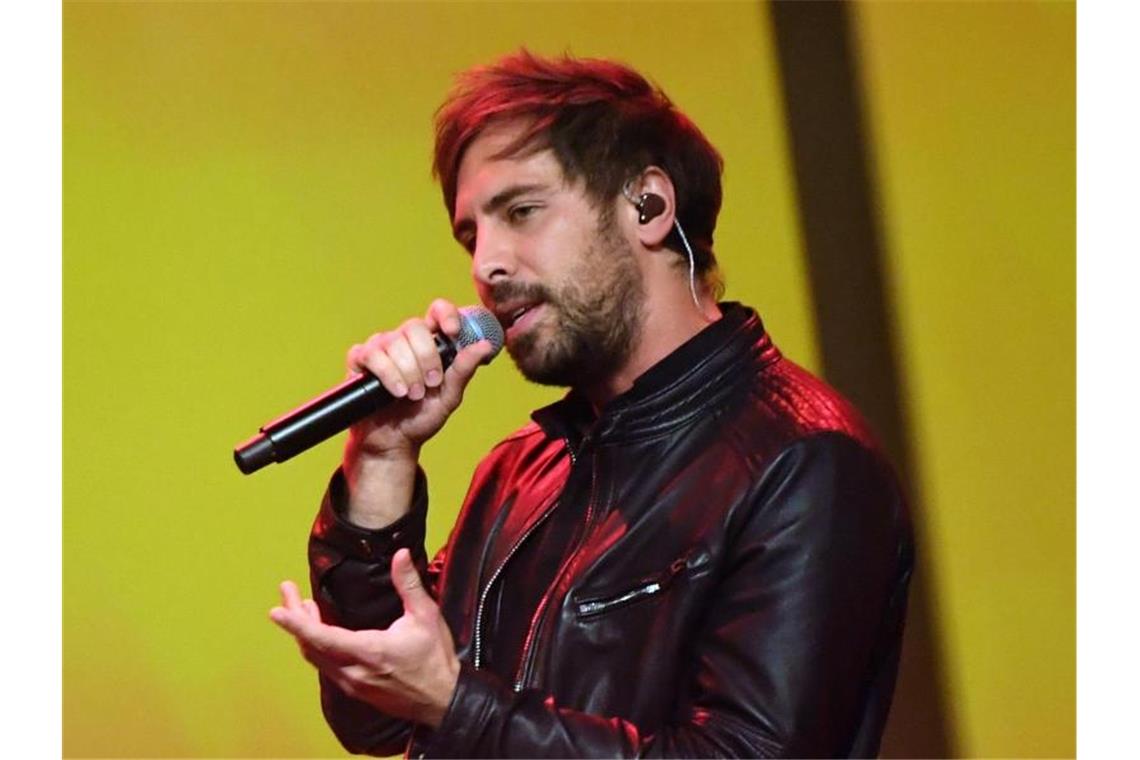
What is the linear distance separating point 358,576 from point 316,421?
Result: 29 cm

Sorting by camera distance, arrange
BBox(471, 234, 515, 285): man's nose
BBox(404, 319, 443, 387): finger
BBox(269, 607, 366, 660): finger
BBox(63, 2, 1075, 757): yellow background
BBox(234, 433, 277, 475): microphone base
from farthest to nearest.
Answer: BBox(63, 2, 1075, 757): yellow background
BBox(471, 234, 515, 285): man's nose
BBox(404, 319, 443, 387): finger
BBox(234, 433, 277, 475): microphone base
BBox(269, 607, 366, 660): finger

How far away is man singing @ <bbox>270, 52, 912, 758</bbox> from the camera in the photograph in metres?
1.39

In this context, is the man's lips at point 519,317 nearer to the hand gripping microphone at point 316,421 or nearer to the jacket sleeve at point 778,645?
the hand gripping microphone at point 316,421

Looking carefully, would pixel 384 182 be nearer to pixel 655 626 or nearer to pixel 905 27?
pixel 905 27

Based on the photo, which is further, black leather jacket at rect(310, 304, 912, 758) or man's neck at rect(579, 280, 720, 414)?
man's neck at rect(579, 280, 720, 414)

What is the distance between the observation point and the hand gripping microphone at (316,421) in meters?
1.48

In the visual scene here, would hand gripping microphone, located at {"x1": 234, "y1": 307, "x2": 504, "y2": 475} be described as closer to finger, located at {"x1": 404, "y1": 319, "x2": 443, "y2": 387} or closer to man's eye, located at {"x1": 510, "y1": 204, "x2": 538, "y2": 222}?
finger, located at {"x1": 404, "y1": 319, "x2": 443, "y2": 387}

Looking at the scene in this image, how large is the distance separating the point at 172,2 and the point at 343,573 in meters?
1.18

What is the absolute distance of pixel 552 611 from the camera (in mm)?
1544

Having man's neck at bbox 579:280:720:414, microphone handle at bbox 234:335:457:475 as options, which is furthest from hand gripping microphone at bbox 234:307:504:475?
man's neck at bbox 579:280:720:414

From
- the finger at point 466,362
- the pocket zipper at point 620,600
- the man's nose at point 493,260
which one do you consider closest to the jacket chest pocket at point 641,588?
the pocket zipper at point 620,600

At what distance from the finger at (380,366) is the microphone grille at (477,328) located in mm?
87

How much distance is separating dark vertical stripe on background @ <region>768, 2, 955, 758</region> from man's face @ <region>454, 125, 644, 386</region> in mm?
830

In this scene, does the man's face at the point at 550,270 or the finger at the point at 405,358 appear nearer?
the finger at the point at 405,358
